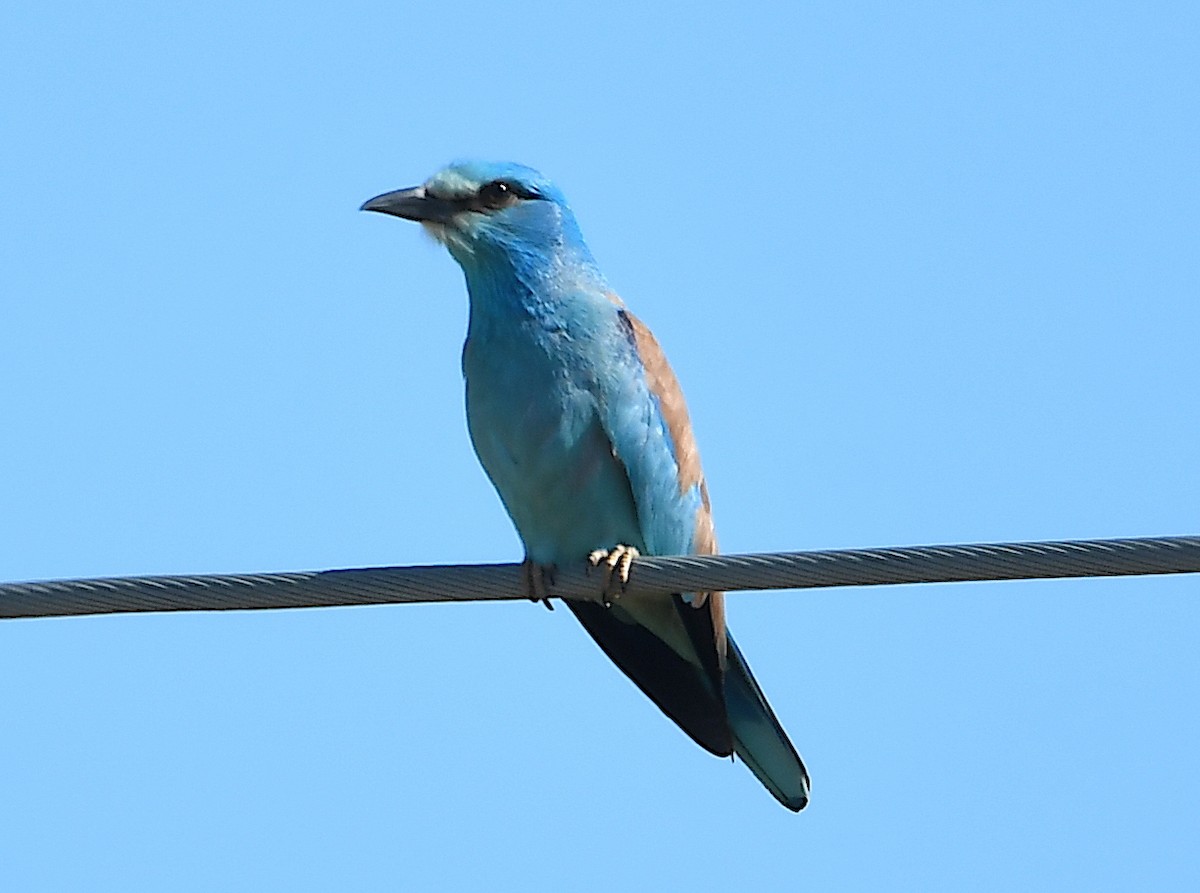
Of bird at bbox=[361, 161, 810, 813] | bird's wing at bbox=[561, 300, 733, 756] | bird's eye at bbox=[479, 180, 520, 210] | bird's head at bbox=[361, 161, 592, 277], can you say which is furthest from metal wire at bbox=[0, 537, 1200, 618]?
bird's eye at bbox=[479, 180, 520, 210]

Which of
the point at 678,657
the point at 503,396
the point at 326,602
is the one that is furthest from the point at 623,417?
the point at 326,602

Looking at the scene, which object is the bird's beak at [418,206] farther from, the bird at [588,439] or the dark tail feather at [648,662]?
the dark tail feather at [648,662]

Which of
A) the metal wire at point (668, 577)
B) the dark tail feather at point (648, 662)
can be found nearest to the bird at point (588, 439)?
the dark tail feather at point (648, 662)

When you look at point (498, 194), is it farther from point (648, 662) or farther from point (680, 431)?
point (648, 662)

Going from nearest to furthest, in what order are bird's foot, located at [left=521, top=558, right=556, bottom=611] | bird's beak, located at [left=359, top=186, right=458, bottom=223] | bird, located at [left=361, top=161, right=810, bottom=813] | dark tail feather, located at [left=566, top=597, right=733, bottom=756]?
bird's foot, located at [left=521, top=558, right=556, bottom=611], bird, located at [left=361, top=161, right=810, bottom=813], dark tail feather, located at [left=566, top=597, right=733, bottom=756], bird's beak, located at [left=359, top=186, right=458, bottom=223]

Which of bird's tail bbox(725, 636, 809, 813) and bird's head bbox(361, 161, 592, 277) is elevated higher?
bird's head bbox(361, 161, 592, 277)

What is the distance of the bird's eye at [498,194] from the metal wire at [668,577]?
2.24m

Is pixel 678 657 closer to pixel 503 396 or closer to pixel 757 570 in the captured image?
pixel 503 396

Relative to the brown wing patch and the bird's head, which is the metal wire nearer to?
the brown wing patch

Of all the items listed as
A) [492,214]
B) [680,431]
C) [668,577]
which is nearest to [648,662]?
[680,431]

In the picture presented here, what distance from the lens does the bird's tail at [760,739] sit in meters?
6.61

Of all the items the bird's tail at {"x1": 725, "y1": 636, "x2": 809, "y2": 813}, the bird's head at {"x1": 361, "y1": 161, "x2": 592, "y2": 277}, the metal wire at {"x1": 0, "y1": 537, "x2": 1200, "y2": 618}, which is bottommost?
the metal wire at {"x1": 0, "y1": 537, "x2": 1200, "y2": 618}

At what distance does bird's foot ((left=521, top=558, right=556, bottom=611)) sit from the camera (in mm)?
6004

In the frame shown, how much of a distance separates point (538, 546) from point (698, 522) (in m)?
0.66
